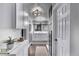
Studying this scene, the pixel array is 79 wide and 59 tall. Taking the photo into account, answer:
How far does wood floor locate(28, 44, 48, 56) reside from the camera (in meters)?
1.69

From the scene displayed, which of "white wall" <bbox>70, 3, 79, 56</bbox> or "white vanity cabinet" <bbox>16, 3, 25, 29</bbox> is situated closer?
"white wall" <bbox>70, 3, 79, 56</bbox>

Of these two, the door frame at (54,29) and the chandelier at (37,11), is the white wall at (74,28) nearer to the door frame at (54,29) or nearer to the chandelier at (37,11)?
the door frame at (54,29)

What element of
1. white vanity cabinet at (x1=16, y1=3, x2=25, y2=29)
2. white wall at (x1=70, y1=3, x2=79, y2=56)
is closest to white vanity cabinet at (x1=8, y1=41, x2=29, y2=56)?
white vanity cabinet at (x1=16, y1=3, x2=25, y2=29)

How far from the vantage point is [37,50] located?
170cm

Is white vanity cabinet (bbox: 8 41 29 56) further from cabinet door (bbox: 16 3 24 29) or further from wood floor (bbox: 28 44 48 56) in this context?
cabinet door (bbox: 16 3 24 29)

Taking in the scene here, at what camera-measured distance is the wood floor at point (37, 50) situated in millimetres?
1687

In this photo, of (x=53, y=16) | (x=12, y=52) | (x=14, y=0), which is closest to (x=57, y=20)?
(x=53, y=16)

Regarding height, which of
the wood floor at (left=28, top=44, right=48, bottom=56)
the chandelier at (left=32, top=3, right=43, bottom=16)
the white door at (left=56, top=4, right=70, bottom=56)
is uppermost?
the chandelier at (left=32, top=3, right=43, bottom=16)

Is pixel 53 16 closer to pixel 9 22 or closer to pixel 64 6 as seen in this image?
pixel 64 6

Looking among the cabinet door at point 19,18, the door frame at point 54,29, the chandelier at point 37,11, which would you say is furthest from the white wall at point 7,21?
the door frame at point 54,29

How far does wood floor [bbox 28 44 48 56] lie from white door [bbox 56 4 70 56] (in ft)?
0.62

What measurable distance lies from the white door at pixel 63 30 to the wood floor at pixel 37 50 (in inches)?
7.4

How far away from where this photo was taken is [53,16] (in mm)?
1658

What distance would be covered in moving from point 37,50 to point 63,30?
44cm
